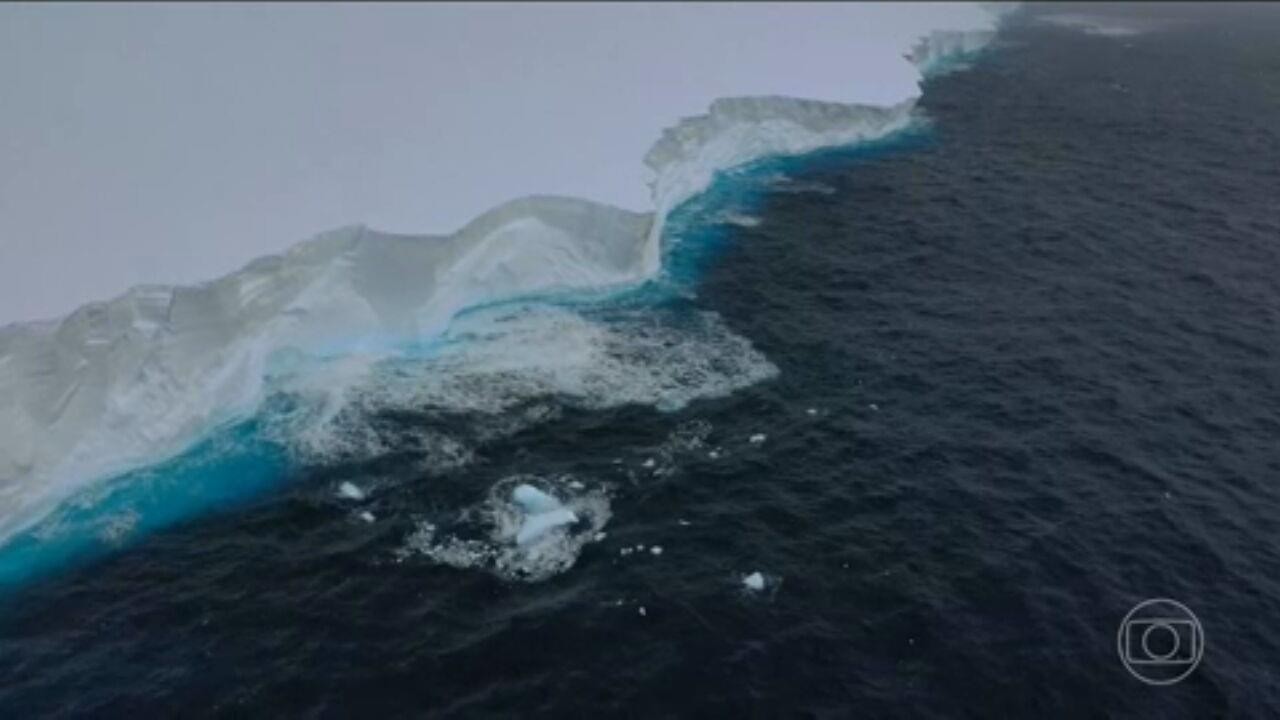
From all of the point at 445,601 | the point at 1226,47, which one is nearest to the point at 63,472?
the point at 445,601

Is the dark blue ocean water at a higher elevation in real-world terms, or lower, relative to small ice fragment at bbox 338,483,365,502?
lower

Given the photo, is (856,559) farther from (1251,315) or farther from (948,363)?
(1251,315)

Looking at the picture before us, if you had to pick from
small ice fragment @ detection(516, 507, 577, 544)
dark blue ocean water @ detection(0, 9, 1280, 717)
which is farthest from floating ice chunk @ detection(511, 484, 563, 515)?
dark blue ocean water @ detection(0, 9, 1280, 717)

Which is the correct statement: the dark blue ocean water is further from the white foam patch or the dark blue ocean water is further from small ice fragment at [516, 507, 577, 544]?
small ice fragment at [516, 507, 577, 544]

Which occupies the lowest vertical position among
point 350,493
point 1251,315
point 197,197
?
point 1251,315

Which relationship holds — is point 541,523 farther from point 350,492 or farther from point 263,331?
point 263,331

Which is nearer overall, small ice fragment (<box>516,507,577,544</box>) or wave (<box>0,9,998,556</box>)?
small ice fragment (<box>516,507,577,544</box>)
